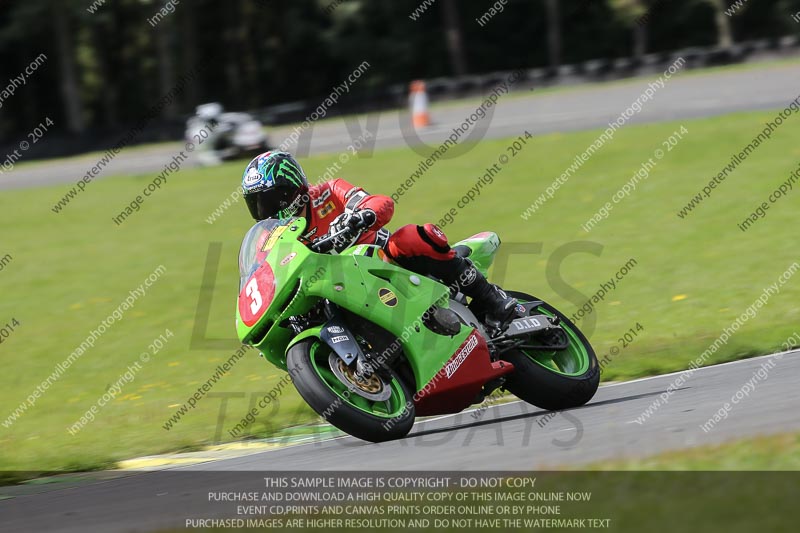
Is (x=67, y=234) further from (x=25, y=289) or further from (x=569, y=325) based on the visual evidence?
(x=569, y=325)

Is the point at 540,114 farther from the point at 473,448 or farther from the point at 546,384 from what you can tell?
the point at 473,448

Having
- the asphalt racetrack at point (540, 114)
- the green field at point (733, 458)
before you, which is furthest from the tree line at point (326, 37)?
the green field at point (733, 458)

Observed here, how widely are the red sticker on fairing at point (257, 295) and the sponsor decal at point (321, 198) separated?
2.24 ft

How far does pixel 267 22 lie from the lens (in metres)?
51.4

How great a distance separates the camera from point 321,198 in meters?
7.02

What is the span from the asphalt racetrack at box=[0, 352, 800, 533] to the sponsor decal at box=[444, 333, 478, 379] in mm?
392

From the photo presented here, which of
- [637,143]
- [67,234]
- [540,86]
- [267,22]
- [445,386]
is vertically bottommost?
[267,22]

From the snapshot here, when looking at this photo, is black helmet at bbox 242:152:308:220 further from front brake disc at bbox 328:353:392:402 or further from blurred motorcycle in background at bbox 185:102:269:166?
blurred motorcycle in background at bbox 185:102:269:166

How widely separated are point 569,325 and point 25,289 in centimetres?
1020

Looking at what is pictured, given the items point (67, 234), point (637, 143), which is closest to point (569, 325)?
point (637, 143)

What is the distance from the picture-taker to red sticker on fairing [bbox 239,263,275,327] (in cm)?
634

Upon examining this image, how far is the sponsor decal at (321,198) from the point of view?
6977mm

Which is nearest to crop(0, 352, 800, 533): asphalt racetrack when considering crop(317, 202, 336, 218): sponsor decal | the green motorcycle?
the green motorcycle

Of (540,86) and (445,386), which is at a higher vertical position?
(445,386)
